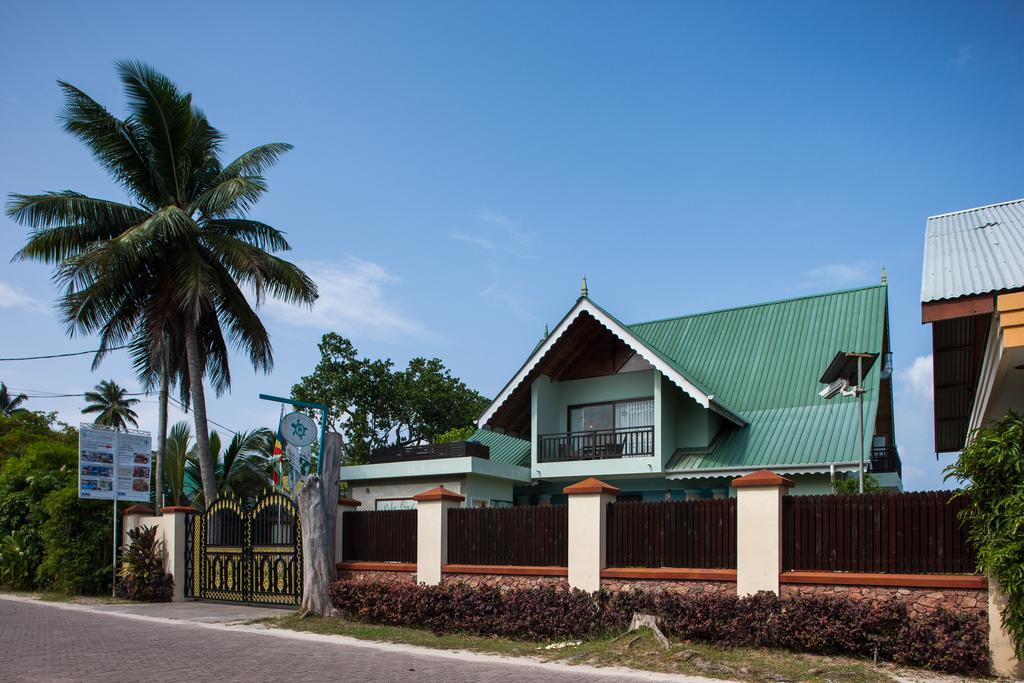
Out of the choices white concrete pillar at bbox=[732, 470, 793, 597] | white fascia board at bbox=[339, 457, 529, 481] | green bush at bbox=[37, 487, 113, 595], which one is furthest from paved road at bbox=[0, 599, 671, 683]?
white fascia board at bbox=[339, 457, 529, 481]

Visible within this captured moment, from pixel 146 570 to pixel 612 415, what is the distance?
11.6m

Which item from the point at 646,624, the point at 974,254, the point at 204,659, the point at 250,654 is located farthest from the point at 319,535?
the point at 974,254

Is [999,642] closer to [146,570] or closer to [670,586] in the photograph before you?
[670,586]

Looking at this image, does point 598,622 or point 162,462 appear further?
point 162,462

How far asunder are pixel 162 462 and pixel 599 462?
1496 cm

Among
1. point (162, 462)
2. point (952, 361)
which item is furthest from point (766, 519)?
point (162, 462)

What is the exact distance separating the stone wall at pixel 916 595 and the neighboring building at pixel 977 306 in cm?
208

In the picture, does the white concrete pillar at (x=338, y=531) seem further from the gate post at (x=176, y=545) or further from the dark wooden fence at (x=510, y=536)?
the gate post at (x=176, y=545)

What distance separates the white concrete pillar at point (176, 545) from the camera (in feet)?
62.0

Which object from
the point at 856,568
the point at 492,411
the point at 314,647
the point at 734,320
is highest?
the point at 734,320

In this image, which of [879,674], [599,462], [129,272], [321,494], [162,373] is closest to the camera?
[879,674]

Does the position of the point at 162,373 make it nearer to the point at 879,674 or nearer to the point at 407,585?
the point at 407,585

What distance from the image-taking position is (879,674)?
988 centimetres

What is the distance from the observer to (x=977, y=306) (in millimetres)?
8156
